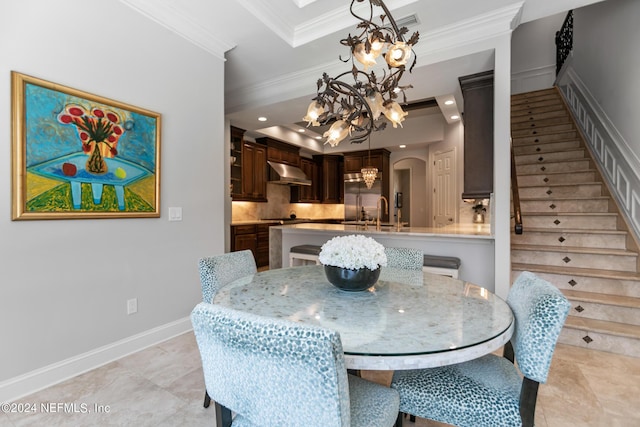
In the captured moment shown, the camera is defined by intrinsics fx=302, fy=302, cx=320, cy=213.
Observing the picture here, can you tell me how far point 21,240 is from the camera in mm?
1835

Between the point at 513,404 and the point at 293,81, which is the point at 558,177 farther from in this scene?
the point at 513,404

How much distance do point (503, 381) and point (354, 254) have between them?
777 millimetres

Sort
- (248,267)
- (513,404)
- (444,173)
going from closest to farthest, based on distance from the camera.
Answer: (513,404), (248,267), (444,173)

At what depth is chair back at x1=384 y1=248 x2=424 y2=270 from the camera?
2.15 metres

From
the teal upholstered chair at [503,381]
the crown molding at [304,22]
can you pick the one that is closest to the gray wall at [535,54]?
the crown molding at [304,22]

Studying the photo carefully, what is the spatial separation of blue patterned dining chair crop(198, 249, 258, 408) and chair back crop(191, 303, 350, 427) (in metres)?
0.85

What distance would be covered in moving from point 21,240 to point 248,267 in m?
1.36

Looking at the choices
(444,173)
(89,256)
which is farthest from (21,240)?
(444,173)

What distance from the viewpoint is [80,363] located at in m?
2.09

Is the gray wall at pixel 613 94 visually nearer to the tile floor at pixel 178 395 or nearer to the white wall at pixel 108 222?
the tile floor at pixel 178 395

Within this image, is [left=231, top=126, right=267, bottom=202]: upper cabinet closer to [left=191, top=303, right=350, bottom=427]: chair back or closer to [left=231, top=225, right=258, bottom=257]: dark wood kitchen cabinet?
[left=231, top=225, right=258, bottom=257]: dark wood kitchen cabinet

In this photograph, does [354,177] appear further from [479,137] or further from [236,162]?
[479,137]

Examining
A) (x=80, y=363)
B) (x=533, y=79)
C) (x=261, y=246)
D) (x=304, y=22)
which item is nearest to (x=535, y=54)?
(x=533, y=79)

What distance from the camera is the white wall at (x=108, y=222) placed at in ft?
5.98
